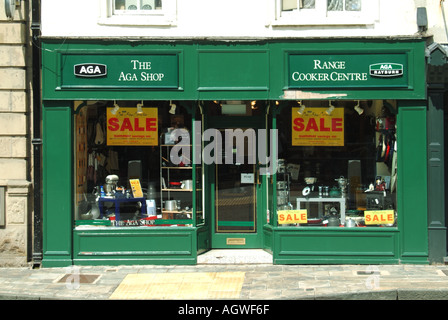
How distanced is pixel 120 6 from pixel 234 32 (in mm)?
2065

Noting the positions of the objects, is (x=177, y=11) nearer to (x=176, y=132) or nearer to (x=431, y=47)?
(x=176, y=132)

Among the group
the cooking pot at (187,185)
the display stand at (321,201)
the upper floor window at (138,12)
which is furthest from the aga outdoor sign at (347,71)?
the cooking pot at (187,185)

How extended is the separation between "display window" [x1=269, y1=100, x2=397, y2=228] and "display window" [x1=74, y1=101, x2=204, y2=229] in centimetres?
163

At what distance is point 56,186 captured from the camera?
10.7 metres

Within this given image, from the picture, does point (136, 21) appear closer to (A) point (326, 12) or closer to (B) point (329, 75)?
(A) point (326, 12)

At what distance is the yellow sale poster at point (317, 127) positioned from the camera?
1113 centimetres

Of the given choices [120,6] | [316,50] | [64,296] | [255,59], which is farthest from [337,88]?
[64,296]

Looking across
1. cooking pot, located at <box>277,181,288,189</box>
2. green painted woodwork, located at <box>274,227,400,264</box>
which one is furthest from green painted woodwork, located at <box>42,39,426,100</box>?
green painted woodwork, located at <box>274,227,400,264</box>

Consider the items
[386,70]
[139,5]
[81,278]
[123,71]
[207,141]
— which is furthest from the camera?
[207,141]

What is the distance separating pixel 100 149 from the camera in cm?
1119

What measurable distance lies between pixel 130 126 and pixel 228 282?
3.40 meters

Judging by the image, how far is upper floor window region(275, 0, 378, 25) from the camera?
10672mm

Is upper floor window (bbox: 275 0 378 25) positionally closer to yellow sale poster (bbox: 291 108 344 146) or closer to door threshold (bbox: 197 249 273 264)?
yellow sale poster (bbox: 291 108 344 146)

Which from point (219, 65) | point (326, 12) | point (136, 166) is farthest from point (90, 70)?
point (326, 12)
